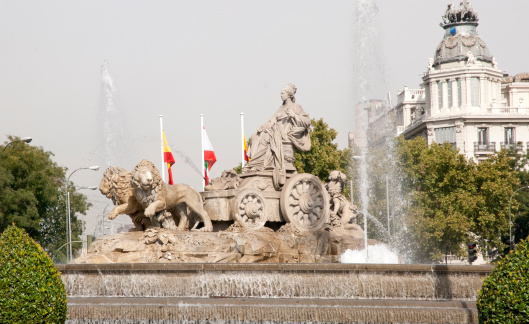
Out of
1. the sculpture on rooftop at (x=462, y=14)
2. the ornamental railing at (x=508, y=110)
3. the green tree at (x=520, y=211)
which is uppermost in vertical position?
the sculpture on rooftop at (x=462, y=14)

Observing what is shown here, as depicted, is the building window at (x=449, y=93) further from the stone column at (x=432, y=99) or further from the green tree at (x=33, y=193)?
the green tree at (x=33, y=193)

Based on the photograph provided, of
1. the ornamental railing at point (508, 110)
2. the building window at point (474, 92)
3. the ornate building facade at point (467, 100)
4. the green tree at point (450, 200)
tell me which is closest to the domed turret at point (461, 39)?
the ornate building facade at point (467, 100)

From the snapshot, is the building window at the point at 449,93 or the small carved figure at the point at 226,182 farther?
the building window at the point at 449,93

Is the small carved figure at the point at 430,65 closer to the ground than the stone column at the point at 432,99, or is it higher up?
higher up

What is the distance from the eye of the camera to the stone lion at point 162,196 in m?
20.3

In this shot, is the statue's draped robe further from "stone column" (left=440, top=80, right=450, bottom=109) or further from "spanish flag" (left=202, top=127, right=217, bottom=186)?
"stone column" (left=440, top=80, right=450, bottom=109)

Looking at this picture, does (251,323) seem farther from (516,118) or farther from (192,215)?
(516,118)

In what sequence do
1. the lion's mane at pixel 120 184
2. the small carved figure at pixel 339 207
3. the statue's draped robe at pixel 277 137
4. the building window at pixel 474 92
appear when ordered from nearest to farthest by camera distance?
the lion's mane at pixel 120 184 < the statue's draped robe at pixel 277 137 < the small carved figure at pixel 339 207 < the building window at pixel 474 92

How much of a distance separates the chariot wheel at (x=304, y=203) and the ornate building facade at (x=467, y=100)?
204ft

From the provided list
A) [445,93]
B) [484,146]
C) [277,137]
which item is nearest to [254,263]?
[277,137]

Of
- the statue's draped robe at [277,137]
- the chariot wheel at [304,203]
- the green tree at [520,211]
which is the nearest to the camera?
the chariot wheel at [304,203]

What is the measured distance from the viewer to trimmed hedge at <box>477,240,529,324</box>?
41.8 feet

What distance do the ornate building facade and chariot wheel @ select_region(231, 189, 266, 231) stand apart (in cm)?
6307

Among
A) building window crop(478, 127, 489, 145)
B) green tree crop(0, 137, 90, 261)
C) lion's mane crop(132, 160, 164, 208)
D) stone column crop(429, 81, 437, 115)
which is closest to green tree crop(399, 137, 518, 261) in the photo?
green tree crop(0, 137, 90, 261)
